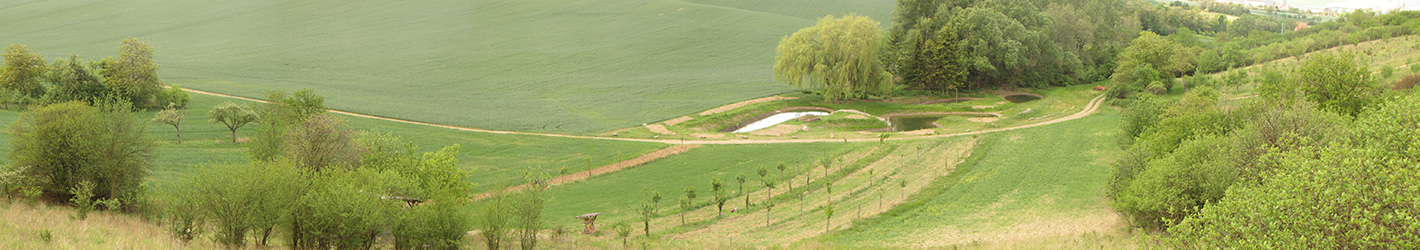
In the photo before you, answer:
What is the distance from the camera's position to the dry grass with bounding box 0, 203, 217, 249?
2283 cm

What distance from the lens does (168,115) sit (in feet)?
169

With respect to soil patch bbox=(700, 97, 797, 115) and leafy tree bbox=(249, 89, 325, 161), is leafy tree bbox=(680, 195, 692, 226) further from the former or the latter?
soil patch bbox=(700, 97, 797, 115)

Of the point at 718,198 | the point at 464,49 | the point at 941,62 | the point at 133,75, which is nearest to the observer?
the point at 718,198

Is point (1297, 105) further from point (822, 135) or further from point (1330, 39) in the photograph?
point (1330, 39)

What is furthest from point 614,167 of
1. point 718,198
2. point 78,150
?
point 78,150

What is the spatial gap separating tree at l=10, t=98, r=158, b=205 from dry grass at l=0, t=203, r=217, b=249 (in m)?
1.71

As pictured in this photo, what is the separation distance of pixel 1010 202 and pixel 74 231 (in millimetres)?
38473

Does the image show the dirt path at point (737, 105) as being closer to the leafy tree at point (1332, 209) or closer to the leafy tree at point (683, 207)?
the leafy tree at point (683, 207)

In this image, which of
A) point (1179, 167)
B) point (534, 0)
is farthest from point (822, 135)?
point (534, 0)

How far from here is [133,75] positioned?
5981 centimetres

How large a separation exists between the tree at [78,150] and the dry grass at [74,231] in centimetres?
171

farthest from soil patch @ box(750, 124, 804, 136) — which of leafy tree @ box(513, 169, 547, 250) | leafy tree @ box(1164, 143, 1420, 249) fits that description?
leafy tree @ box(1164, 143, 1420, 249)

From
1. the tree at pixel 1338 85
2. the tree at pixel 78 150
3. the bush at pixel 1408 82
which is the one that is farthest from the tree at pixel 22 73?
the bush at pixel 1408 82

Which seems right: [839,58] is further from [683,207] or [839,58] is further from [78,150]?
[78,150]
